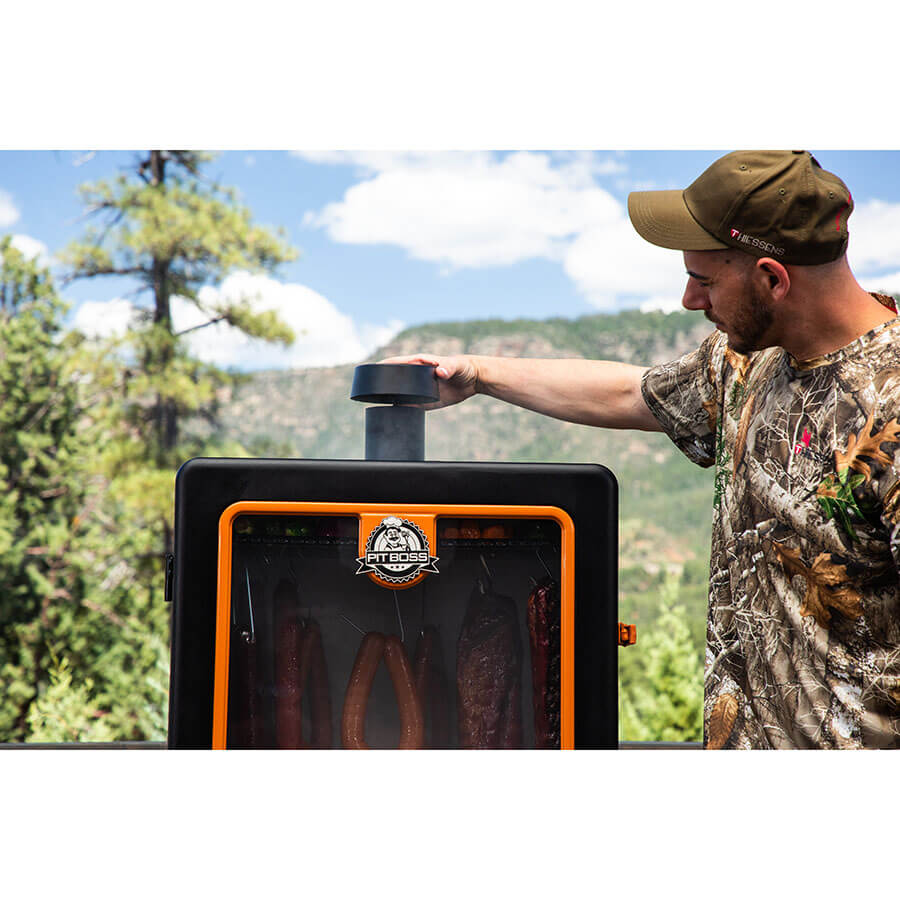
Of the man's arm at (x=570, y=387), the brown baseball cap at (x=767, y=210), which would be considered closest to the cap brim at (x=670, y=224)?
the brown baseball cap at (x=767, y=210)

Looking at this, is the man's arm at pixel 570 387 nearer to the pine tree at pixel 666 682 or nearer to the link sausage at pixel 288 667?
the link sausage at pixel 288 667

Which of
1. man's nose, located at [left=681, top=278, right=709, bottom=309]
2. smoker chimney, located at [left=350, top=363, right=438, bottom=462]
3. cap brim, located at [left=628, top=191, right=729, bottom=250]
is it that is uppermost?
cap brim, located at [left=628, top=191, right=729, bottom=250]

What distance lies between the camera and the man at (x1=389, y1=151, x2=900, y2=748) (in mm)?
1375

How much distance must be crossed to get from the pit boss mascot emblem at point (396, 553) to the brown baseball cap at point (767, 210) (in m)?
0.62

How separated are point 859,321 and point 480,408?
4447mm

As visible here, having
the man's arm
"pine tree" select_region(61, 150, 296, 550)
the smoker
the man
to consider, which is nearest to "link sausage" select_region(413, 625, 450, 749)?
the smoker

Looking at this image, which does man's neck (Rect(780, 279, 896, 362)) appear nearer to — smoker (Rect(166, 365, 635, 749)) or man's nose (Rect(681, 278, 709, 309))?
man's nose (Rect(681, 278, 709, 309))

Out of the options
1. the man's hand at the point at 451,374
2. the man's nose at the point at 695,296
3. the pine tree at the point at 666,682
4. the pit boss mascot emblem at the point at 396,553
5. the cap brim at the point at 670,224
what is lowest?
the pine tree at the point at 666,682

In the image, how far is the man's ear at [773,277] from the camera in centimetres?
146

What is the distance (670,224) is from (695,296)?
0.43ft

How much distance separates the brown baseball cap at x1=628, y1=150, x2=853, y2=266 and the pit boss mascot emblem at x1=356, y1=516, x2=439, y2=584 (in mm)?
620

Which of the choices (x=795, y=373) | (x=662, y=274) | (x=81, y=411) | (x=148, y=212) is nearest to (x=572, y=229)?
(x=662, y=274)

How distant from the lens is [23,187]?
5.66 metres

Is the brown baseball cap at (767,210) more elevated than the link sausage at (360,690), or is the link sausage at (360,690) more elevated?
the brown baseball cap at (767,210)
